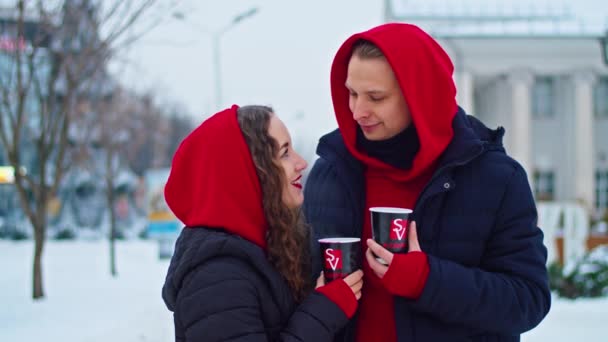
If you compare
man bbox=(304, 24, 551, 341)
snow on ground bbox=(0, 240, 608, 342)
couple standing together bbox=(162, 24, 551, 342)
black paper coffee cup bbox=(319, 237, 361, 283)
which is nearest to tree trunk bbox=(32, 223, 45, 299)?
snow on ground bbox=(0, 240, 608, 342)

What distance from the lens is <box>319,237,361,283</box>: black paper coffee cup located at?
79.8 inches

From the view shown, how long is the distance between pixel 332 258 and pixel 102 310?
7.52 meters

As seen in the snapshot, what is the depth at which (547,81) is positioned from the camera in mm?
32000

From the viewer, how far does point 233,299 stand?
1820 millimetres

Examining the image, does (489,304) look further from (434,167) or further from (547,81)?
(547,81)

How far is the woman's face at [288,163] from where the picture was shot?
83.2 inches

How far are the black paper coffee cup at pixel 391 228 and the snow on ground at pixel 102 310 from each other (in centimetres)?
502

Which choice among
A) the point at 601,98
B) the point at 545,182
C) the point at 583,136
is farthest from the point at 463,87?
the point at 601,98

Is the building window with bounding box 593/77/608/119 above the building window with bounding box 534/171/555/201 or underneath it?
above

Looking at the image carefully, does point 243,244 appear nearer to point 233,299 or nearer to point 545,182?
point 233,299

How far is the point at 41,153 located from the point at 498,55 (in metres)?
24.3

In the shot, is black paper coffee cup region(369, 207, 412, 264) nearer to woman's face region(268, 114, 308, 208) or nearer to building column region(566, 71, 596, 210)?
woman's face region(268, 114, 308, 208)

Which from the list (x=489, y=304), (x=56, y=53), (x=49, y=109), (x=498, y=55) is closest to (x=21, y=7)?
(x=56, y=53)

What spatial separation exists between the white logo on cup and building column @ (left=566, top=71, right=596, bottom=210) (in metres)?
30.6
